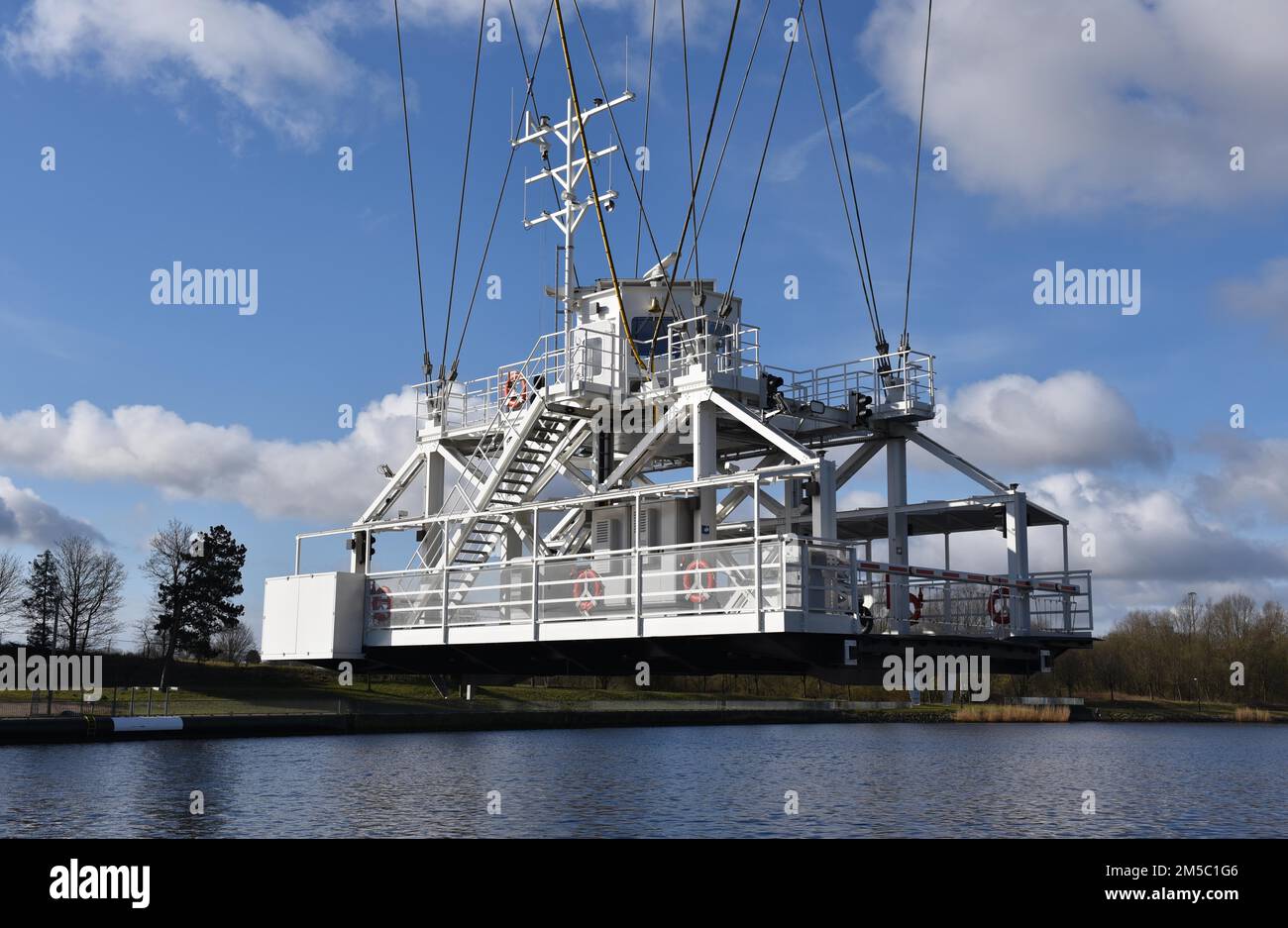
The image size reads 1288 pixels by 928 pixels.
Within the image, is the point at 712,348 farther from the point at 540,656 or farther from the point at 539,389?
the point at 540,656

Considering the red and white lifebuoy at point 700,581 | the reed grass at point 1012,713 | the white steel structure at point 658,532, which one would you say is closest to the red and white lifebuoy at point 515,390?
the white steel structure at point 658,532

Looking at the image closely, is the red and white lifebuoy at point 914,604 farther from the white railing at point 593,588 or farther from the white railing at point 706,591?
the white railing at point 593,588

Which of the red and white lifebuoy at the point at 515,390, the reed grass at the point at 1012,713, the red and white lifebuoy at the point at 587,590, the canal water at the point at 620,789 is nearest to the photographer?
the canal water at the point at 620,789

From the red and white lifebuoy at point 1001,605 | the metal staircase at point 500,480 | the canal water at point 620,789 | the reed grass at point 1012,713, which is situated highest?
the metal staircase at point 500,480

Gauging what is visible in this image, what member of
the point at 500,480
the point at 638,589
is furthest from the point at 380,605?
the point at 638,589

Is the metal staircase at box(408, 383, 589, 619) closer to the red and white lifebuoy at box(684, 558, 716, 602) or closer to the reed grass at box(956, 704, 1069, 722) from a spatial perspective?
the red and white lifebuoy at box(684, 558, 716, 602)

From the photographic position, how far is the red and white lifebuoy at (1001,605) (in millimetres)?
37875

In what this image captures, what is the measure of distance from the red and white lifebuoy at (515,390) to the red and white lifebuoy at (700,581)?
10.9 metres

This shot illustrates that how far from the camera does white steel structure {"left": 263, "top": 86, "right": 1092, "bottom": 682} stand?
32.4 meters

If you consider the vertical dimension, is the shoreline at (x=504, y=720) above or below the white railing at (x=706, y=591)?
below

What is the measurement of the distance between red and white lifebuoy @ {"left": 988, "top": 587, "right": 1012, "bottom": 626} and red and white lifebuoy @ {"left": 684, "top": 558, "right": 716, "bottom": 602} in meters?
9.23

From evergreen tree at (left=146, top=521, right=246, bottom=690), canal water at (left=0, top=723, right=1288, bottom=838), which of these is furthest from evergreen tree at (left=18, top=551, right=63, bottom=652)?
canal water at (left=0, top=723, right=1288, bottom=838)

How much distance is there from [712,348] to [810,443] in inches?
281
